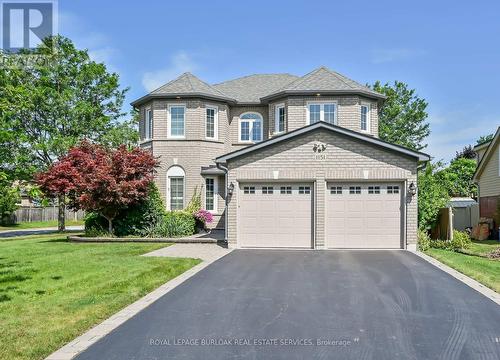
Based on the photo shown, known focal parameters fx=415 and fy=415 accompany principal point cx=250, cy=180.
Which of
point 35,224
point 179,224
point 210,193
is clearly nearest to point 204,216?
point 210,193

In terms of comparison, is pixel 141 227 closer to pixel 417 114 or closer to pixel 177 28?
pixel 177 28

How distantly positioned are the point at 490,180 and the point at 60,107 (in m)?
27.0

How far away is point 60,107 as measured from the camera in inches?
1096

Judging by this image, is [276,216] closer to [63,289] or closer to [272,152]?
[272,152]

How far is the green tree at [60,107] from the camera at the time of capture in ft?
89.0

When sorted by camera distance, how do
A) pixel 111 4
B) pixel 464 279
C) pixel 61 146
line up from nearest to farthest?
pixel 464 279, pixel 111 4, pixel 61 146

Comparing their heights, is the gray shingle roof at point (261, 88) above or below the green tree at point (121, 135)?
above

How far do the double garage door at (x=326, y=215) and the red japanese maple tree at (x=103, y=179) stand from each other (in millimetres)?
5433

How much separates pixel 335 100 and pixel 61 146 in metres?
17.8

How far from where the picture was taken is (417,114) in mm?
41781

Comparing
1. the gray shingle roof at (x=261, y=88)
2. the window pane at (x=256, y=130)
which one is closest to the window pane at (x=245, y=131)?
the window pane at (x=256, y=130)

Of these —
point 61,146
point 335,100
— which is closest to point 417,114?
point 335,100

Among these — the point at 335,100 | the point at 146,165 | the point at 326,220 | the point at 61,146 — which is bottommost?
the point at 326,220

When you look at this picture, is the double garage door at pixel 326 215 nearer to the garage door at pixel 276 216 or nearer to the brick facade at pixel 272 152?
the garage door at pixel 276 216
